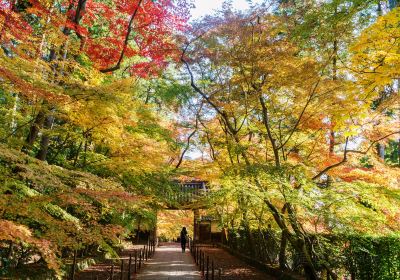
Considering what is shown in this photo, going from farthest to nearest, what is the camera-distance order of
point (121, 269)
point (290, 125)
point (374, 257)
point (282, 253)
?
1. point (290, 125)
2. point (282, 253)
3. point (121, 269)
4. point (374, 257)

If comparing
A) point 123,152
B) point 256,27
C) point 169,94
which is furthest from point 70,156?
point 256,27

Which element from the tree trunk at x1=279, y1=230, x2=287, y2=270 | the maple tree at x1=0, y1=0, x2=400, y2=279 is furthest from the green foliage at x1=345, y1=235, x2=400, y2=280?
the tree trunk at x1=279, y1=230, x2=287, y2=270

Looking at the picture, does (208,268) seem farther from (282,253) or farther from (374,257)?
(374,257)

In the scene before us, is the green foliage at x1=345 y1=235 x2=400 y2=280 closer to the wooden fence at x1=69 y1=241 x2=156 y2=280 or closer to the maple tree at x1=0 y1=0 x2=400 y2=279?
the maple tree at x1=0 y1=0 x2=400 y2=279

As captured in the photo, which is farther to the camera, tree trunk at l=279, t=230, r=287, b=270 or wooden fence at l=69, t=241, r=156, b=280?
tree trunk at l=279, t=230, r=287, b=270

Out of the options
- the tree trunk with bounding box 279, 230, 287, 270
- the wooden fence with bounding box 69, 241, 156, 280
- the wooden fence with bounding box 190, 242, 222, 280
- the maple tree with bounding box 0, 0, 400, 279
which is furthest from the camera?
the tree trunk with bounding box 279, 230, 287, 270

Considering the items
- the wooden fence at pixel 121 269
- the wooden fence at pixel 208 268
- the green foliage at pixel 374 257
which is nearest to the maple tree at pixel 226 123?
the green foliage at pixel 374 257

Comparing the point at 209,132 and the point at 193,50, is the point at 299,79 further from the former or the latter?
the point at 209,132

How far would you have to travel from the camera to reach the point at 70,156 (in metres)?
12.8

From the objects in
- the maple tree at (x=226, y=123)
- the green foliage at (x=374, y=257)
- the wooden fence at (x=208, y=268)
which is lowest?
the wooden fence at (x=208, y=268)

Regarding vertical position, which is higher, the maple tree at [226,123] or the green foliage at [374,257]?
the maple tree at [226,123]

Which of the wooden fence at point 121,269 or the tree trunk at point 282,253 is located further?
the tree trunk at point 282,253

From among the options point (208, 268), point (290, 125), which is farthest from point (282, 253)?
point (290, 125)

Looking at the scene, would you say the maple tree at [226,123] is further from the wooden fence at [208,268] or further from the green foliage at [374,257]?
the wooden fence at [208,268]
